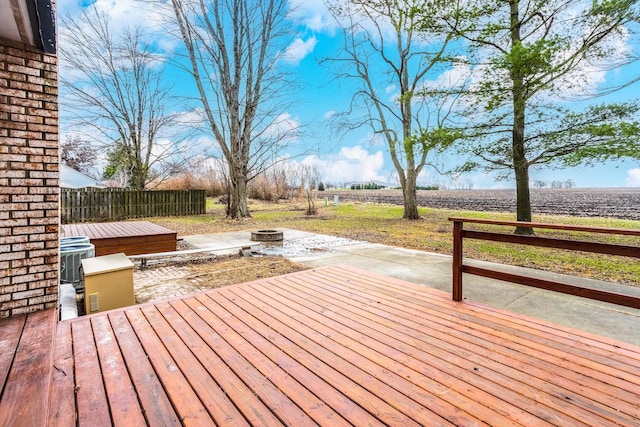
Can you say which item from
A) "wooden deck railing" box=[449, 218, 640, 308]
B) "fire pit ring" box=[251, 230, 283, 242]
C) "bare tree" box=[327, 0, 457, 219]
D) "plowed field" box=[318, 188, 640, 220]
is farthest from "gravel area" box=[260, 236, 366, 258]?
"plowed field" box=[318, 188, 640, 220]

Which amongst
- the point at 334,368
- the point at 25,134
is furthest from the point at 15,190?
the point at 334,368

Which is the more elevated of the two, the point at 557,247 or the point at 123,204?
the point at 123,204

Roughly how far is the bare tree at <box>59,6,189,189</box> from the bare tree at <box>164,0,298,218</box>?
8.13ft

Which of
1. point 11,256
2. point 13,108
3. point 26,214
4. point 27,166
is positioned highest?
point 13,108

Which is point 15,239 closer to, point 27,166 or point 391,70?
point 27,166

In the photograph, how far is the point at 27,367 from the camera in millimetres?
1748

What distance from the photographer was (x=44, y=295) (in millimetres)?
2541

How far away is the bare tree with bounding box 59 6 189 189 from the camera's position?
1338cm

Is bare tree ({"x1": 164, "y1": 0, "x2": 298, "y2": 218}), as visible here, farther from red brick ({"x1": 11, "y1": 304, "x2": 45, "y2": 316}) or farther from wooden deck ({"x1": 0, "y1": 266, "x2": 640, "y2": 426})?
wooden deck ({"x1": 0, "y1": 266, "x2": 640, "y2": 426})

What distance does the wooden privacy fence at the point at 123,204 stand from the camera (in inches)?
460

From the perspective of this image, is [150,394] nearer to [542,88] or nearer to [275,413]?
[275,413]

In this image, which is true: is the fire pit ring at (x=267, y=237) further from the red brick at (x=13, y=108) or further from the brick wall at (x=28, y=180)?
the red brick at (x=13, y=108)

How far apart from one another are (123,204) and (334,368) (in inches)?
546

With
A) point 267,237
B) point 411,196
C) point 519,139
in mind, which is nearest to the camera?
point 267,237
